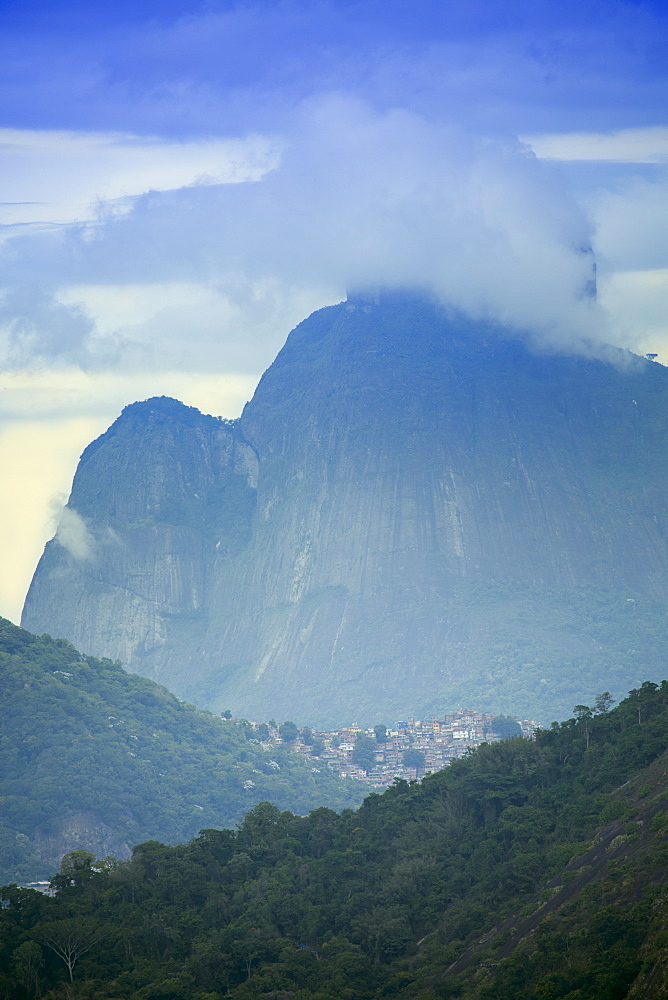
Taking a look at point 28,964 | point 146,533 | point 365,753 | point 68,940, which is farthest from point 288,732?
point 28,964

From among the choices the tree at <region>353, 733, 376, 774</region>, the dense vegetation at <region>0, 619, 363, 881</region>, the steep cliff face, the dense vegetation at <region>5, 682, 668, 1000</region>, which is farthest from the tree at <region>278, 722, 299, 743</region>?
the dense vegetation at <region>5, 682, 668, 1000</region>

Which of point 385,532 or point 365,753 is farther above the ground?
point 385,532

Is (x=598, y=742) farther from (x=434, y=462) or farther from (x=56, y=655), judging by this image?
(x=434, y=462)

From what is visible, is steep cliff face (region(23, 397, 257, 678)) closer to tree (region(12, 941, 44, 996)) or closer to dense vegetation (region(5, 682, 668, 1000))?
dense vegetation (region(5, 682, 668, 1000))

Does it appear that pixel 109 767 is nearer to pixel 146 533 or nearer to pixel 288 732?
pixel 288 732

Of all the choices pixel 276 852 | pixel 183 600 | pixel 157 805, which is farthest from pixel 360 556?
pixel 276 852

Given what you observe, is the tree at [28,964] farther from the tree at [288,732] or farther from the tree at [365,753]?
the tree at [288,732]
